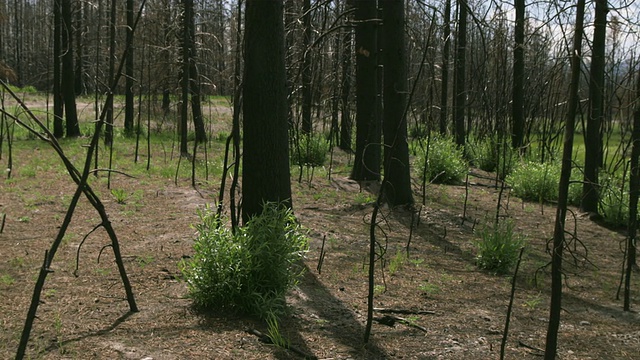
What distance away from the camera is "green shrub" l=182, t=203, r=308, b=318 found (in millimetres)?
4281

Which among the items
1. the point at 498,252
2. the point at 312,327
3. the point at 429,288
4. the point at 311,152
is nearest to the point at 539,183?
the point at 311,152

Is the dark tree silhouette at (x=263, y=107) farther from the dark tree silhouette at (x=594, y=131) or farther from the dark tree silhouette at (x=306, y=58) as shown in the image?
the dark tree silhouette at (x=594, y=131)

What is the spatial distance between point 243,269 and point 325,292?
3.15ft

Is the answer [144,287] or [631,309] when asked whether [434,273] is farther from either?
[144,287]

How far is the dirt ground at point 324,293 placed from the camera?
A: 156 inches

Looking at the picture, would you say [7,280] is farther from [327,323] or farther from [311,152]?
[311,152]

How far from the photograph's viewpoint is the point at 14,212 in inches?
289

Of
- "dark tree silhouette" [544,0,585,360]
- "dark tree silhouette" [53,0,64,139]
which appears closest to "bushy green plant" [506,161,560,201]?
"dark tree silhouette" [544,0,585,360]

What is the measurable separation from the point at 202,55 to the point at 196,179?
29.4 feet

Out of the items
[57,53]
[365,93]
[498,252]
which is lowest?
[498,252]

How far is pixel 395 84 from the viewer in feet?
25.9

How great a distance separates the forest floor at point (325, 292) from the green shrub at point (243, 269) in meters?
0.13

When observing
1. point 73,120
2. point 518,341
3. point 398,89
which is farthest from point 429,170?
point 73,120

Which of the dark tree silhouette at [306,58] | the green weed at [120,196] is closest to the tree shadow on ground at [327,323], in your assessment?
the dark tree silhouette at [306,58]
